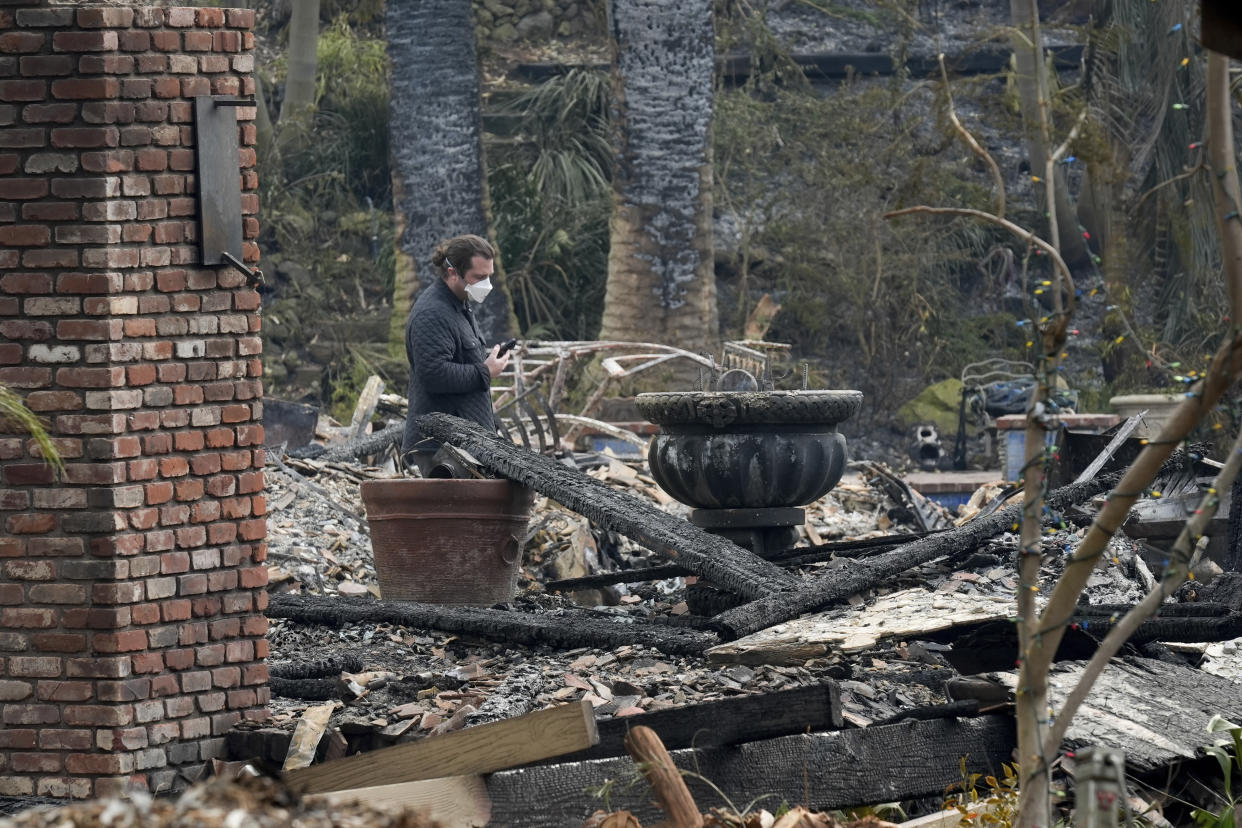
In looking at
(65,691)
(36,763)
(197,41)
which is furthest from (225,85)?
(36,763)

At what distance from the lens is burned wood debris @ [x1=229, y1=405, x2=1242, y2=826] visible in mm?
5121

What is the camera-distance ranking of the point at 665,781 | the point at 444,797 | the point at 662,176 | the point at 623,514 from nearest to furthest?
1. the point at 665,781
2. the point at 444,797
3. the point at 623,514
4. the point at 662,176

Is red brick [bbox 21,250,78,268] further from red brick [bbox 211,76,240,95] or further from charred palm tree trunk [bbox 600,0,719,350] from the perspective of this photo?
charred palm tree trunk [bbox 600,0,719,350]

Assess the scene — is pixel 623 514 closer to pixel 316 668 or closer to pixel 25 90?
pixel 316 668

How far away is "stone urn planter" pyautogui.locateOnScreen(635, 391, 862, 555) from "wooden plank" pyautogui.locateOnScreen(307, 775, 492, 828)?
12.9ft

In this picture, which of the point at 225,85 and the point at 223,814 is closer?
the point at 223,814

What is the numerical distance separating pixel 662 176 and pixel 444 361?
26.1 feet

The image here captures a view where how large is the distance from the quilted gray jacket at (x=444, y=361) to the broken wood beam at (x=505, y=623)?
111 cm

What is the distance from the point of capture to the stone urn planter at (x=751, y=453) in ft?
28.0

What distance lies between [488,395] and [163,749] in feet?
11.8

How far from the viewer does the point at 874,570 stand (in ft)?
24.5

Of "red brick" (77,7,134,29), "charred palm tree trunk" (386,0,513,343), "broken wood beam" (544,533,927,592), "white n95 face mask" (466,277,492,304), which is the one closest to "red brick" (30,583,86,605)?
"red brick" (77,7,134,29)

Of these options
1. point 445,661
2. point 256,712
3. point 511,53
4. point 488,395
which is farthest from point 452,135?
point 256,712

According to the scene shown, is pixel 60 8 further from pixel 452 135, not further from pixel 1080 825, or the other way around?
pixel 452 135
